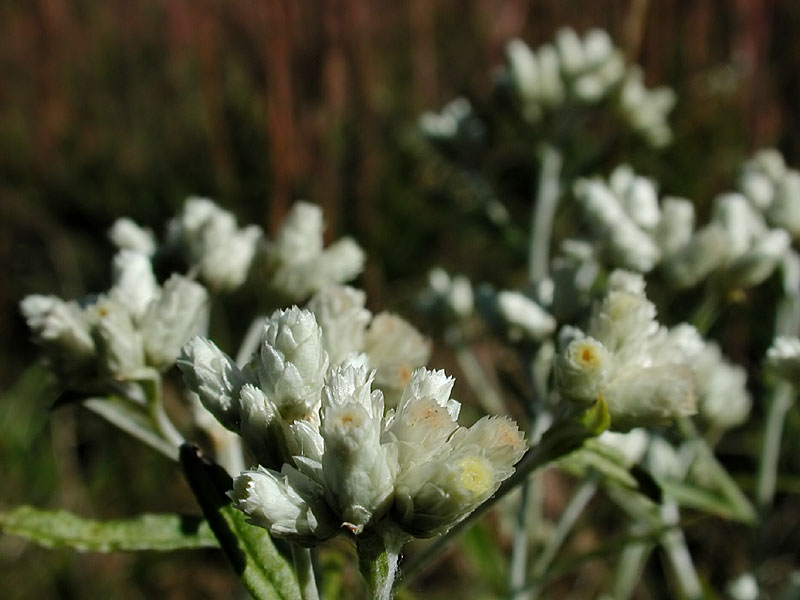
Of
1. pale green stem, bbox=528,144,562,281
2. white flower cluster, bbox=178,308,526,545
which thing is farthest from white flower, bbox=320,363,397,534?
pale green stem, bbox=528,144,562,281

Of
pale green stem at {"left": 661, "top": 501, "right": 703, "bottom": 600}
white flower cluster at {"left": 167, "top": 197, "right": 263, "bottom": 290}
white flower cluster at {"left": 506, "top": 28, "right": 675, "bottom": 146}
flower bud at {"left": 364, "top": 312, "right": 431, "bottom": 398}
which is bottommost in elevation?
pale green stem at {"left": 661, "top": 501, "right": 703, "bottom": 600}

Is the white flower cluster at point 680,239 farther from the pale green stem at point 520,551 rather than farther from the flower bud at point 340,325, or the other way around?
the flower bud at point 340,325

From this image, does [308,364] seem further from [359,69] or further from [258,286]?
[359,69]

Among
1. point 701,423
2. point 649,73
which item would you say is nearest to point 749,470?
point 701,423

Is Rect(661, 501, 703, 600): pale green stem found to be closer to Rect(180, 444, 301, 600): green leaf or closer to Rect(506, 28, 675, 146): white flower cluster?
Rect(180, 444, 301, 600): green leaf

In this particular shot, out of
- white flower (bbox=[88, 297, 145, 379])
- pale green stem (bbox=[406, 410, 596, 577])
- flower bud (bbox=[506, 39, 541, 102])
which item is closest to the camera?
pale green stem (bbox=[406, 410, 596, 577])

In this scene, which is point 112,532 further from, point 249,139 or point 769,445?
point 249,139

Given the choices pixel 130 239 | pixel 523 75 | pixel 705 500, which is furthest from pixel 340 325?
pixel 523 75

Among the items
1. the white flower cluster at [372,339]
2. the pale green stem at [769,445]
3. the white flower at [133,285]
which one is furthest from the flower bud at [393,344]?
the pale green stem at [769,445]
